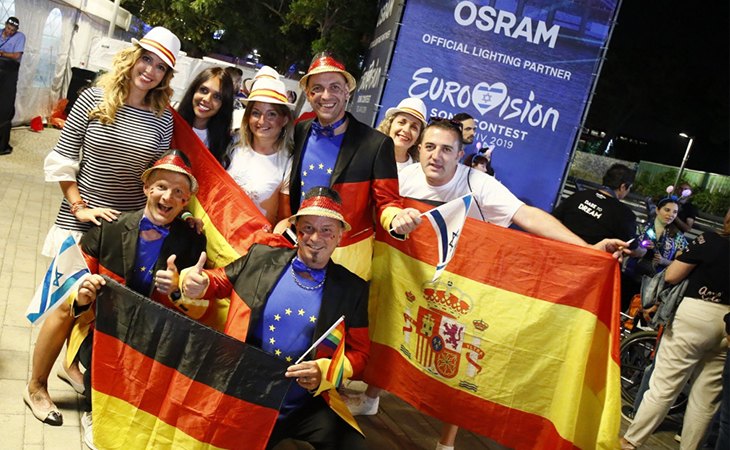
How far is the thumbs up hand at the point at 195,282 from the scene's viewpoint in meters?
3.21

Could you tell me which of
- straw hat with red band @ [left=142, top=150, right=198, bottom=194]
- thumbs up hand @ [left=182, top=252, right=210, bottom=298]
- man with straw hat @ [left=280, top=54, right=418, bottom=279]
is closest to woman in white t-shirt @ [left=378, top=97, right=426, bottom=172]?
man with straw hat @ [left=280, top=54, right=418, bottom=279]

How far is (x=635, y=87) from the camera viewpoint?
38562 millimetres

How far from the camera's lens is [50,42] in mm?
14875

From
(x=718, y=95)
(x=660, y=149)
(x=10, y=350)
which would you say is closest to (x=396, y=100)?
(x=10, y=350)

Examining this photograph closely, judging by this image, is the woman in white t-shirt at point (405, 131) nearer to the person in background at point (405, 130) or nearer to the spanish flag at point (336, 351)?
the person in background at point (405, 130)

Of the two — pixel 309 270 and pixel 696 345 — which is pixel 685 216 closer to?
pixel 696 345

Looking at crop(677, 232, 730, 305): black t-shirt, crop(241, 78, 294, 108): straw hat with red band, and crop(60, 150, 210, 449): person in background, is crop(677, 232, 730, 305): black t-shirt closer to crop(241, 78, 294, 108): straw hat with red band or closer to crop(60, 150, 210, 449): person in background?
crop(241, 78, 294, 108): straw hat with red band

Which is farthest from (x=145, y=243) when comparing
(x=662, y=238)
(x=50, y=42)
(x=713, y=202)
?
(x=713, y=202)

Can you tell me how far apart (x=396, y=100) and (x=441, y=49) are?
812 mm

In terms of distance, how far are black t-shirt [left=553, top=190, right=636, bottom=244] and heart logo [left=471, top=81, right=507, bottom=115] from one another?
2.60 meters

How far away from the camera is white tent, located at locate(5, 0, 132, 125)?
12.8 m

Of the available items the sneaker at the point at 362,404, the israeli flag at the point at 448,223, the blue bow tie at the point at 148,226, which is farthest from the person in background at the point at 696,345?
the blue bow tie at the point at 148,226

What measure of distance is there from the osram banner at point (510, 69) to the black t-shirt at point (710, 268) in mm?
3511

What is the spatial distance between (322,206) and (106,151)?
1.35 m
